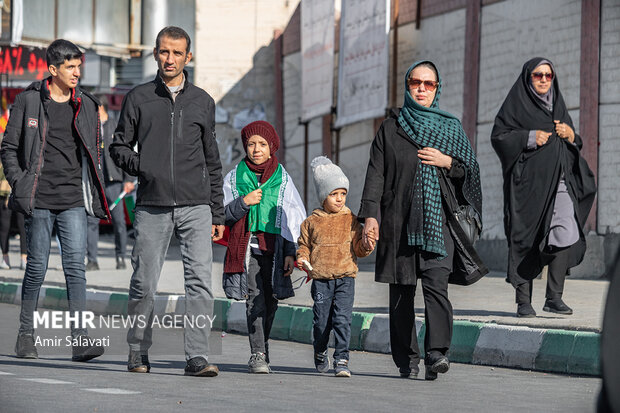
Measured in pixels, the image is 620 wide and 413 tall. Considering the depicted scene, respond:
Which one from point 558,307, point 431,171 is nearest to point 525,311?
point 558,307

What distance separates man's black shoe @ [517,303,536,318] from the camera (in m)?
9.49

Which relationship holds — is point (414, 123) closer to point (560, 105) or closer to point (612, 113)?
point (560, 105)

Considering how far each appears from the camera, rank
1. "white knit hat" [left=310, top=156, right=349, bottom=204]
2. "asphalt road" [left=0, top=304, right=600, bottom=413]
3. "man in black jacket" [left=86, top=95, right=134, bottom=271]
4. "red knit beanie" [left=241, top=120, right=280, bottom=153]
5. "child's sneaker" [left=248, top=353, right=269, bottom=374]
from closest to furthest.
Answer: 1. "asphalt road" [left=0, top=304, right=600, bottom=413]
2. "child's sneaker" [left=248, top=353, right=269, bottom=374]
3. "white knit hat" [left=310, top=156, right=349, bottom=204]
4. "red knit beanie" [left=241, top=120, right=280, bottom=153]
5. "man in black jacket" [left=86, top=95, right=134, bottom=271]

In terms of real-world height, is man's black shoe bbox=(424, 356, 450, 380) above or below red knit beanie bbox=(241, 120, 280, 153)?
below

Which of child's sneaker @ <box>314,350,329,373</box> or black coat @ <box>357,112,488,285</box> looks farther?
child's sneaker @ <box>314,350,329,373</box>

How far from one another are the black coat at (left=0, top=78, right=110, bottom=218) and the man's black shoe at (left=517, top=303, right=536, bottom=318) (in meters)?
3.03

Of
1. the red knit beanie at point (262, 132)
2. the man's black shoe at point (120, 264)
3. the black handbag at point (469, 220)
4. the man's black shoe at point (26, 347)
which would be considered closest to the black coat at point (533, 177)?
the black handbag at point (469, 220)

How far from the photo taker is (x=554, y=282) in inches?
380

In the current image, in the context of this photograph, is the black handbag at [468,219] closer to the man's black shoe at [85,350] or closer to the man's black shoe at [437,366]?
the man's black shoe at [437,366]

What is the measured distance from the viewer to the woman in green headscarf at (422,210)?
7.44 meters

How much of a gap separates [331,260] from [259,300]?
1.62 ft

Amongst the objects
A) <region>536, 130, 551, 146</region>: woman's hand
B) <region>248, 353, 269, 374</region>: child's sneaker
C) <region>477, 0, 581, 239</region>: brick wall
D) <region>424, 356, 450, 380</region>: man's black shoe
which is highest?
<region>477, 0, 581, 239</region>: brick wall

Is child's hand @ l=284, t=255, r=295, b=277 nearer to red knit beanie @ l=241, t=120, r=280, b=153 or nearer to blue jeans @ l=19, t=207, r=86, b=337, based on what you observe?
red knit beanie @ l=241, t=120, r=280, b=153

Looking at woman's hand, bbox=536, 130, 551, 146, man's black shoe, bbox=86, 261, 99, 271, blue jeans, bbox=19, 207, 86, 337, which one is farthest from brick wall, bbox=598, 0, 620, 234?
blue jeans, bbox=19, 207, 86, 337
